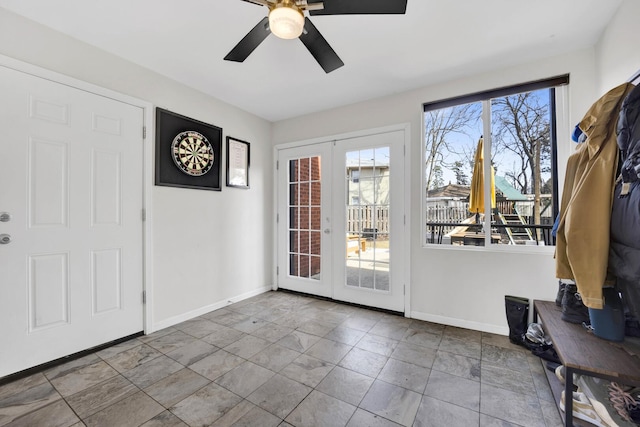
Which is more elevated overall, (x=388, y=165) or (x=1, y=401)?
(x=388, y=165)

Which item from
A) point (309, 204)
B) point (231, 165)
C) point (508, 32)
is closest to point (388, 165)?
point (309, 204)

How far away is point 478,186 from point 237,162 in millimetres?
2830

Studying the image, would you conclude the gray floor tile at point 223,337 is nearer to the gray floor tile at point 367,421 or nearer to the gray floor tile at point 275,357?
the gray floor tile at point 275,357

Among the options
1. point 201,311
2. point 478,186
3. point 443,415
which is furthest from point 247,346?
point 478,186

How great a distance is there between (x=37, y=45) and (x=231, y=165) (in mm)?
1843

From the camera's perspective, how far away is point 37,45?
78.2 inches

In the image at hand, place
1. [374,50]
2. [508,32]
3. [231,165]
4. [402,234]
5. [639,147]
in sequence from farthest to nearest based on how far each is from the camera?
[231,165], [402,234], [374,50], [508,32], [639,147]

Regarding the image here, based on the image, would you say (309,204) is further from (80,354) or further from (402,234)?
(80,354)

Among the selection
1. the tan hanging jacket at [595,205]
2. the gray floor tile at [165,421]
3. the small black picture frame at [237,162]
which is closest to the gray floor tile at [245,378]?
the gray floor tile at [165,421]

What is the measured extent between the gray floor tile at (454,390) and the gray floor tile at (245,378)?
3.67ft

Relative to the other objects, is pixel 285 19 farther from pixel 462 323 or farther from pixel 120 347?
pixel 462 323

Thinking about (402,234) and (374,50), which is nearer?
(374,50)

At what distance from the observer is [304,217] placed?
12.6 ft

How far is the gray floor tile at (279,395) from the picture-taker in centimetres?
162
